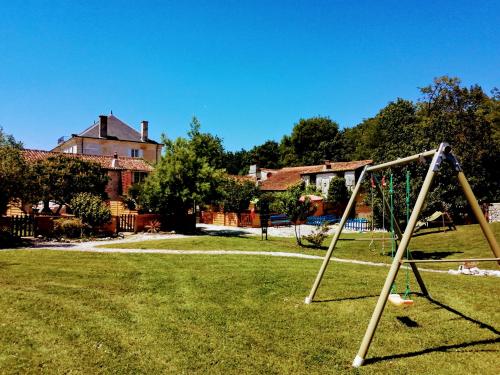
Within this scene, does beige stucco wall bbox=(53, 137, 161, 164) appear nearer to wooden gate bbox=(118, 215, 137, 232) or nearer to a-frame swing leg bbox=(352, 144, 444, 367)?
wooden gate bbox=(118, 215, 137, 232)

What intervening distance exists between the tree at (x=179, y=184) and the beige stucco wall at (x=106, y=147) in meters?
31.6

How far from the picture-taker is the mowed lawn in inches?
213

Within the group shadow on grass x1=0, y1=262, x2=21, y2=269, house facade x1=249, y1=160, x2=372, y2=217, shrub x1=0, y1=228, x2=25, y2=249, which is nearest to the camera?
shadow on grass x1=0, y1=262, x2=21, y2=269

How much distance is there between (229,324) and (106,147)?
2107 inches

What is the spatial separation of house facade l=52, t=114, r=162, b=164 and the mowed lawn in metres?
46.0

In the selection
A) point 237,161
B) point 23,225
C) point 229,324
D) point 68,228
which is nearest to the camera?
point 229,324

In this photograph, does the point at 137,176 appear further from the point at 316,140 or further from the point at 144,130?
the point at 316,140

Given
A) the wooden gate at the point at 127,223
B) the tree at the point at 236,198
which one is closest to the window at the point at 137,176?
the tree at the point at 236,198

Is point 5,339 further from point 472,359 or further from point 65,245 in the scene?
point 65,245

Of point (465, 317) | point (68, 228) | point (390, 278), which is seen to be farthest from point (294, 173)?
point (390, 278)

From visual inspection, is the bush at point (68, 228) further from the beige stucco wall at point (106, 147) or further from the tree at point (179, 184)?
the beige stucco wall at point (106, 147)

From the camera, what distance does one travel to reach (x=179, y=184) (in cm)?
2509

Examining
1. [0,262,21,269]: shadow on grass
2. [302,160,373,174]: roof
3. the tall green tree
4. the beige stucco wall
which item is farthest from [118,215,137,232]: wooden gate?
the tall green tree

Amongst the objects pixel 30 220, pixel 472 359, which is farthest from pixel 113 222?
pixel 472 359
